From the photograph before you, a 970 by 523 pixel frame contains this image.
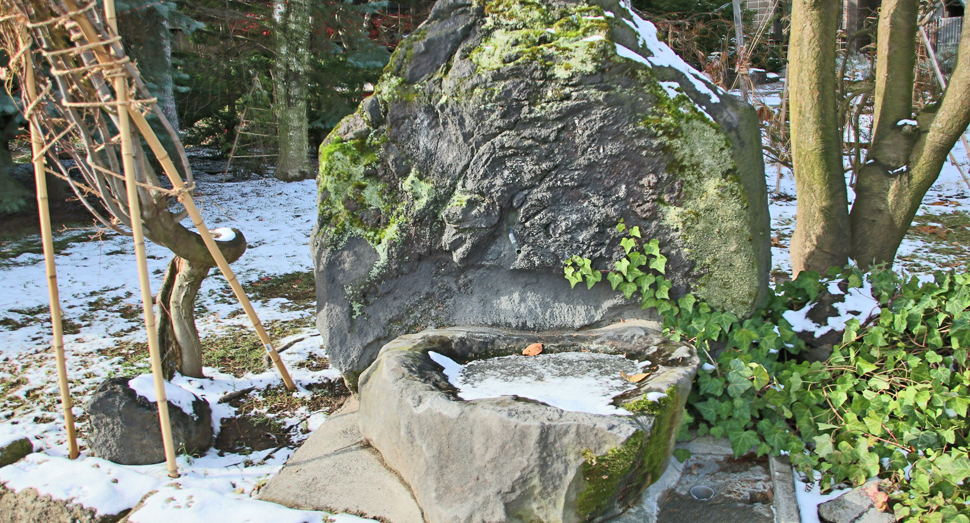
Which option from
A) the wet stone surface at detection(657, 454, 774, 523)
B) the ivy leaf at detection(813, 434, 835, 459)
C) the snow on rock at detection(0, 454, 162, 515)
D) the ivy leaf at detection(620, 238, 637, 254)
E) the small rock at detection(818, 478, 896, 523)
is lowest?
the snow on rock at detection(0, 454, 162, 515)

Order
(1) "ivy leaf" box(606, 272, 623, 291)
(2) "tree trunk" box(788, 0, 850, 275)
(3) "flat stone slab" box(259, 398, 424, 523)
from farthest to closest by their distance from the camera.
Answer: (2) "tree trunk" box(788, 0, 850, 275)
(1) "ivy leaf" box(606, 272, 623, 291)
(3) "flat stone slab" box(259, 398, 424, 523)

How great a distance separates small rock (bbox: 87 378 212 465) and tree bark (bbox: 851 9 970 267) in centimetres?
359

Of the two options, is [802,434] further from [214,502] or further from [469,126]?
[214,502]

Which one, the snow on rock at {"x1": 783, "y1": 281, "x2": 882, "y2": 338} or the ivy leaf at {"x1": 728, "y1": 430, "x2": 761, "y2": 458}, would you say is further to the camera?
the snow on rock at {"x1": 783, "y1": 281, "x2": 882, "y2": 338}

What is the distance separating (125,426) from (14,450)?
1.47ft

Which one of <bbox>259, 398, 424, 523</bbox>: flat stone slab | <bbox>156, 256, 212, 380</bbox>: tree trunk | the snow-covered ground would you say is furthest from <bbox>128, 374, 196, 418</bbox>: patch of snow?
<bbox>259, 398, 424, 523</bbox>: flat stone slab

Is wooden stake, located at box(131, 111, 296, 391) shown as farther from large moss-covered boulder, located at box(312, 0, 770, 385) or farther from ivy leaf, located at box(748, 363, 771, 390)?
ivy leaf, located at box(748, 363, 771, 390)

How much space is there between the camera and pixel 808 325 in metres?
3.03

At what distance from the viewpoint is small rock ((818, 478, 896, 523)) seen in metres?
2.33

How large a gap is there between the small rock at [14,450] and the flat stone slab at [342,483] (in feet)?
3.73

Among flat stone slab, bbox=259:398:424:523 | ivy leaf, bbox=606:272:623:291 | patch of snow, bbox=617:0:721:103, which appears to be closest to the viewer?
flat stone slab, bbox=259:398:424:523

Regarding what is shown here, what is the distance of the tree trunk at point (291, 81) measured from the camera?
27.0 feet

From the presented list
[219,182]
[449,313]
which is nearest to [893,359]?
[449,313]

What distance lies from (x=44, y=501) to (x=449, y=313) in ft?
5.98
